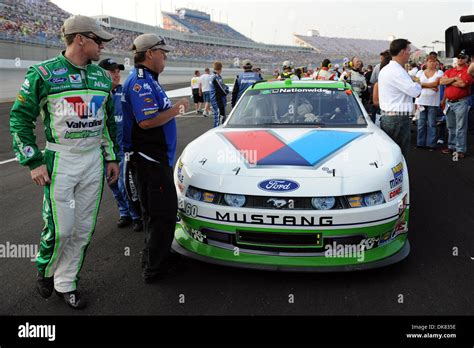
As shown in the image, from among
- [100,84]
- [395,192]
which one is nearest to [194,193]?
[100,84]

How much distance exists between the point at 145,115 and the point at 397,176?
6.21 feet

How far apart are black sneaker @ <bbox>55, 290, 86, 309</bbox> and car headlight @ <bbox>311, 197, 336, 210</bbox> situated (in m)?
1.67

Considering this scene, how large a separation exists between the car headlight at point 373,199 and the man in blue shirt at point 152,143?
1357mm

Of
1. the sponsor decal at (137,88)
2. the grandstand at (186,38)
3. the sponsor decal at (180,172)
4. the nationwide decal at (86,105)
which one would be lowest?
the sponsor decal at (180,172)

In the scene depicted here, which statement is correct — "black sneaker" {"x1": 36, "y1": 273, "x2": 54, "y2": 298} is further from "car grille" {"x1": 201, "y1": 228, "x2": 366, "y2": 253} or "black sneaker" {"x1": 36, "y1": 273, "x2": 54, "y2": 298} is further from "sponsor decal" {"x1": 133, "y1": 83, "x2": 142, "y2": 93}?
"sponsor decal" {"x1": 133, "y1": 83, "x2": 142, "y2": 93}

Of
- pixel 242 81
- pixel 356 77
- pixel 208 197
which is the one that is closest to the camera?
pixel 208 197

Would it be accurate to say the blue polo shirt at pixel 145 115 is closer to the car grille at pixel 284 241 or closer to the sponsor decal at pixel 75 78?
the sponsor decal at pixel 75 78

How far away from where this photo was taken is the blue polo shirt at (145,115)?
281 centimetres

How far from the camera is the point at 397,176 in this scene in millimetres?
3111

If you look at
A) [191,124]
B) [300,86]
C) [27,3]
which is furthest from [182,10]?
[300,86]

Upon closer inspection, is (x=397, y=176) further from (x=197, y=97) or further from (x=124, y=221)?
(x=197, y=97)

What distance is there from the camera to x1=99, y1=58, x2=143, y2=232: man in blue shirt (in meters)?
3.99

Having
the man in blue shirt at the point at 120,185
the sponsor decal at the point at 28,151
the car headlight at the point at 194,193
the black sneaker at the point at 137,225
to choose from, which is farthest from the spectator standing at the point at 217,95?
the sponsor decal at the point at 28,151
